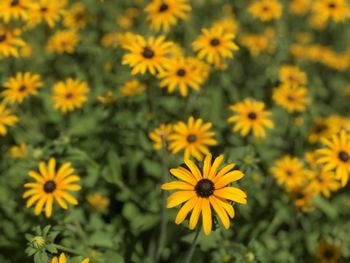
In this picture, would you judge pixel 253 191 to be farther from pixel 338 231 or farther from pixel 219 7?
pixel 219 7

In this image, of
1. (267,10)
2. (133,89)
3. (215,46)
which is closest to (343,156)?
(215,46)

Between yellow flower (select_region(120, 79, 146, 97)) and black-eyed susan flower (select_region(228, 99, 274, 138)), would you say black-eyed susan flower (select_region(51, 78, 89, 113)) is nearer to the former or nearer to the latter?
yellow flower (select_region(120, 79, 146, 97))

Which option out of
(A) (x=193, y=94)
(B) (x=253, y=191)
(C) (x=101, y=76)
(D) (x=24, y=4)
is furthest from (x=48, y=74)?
(B) (x=253, y=191)

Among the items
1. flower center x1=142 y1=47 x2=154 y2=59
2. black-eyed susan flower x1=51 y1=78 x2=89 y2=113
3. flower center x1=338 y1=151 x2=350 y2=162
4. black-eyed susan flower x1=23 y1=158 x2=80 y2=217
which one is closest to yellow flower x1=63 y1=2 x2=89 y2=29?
black-eyed susan flower x1=51 y1=78 x2=89 y2=113

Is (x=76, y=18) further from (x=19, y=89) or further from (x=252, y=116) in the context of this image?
(x=252, y=116)

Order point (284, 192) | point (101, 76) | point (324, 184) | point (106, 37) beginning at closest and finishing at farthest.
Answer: point (324, 184) < point (284, 192) < point (101, 76) < point (106, 37)

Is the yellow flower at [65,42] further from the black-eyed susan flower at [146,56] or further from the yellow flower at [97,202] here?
the yellow flower at [97,202]
